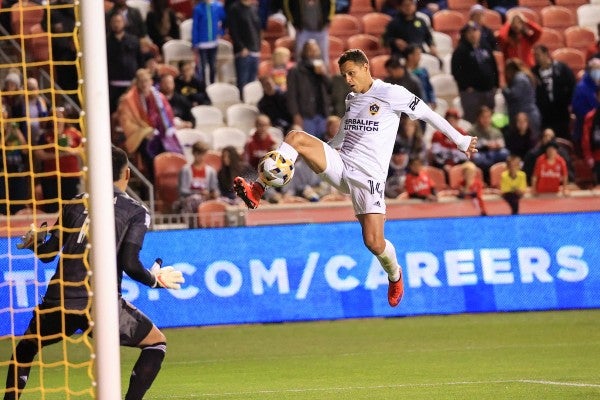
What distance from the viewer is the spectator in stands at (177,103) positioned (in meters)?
19.4

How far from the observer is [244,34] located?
20.8m

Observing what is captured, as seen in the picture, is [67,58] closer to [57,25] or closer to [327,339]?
[57,25]

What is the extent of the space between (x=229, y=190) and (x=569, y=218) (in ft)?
15.3

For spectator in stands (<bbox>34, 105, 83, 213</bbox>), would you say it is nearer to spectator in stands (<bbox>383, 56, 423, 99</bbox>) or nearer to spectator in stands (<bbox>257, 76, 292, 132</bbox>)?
spectator in stands (<bbox>257, 76, 292, 132</bbox>)

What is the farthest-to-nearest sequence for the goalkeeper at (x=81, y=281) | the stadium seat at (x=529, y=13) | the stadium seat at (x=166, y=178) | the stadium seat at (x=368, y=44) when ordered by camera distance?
the stadium seat at (x=529, y=13) → the stadium seat at (x=368, y=44) → the stadium seat at (x=166, y=178) → the goalkeeper at (x=81, y=281)

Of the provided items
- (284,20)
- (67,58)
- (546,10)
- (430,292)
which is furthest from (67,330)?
(546,10)

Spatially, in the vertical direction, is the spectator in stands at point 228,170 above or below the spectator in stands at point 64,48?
below

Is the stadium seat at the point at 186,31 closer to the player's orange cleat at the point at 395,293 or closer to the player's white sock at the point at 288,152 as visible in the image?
the player's orange cleat at the point at 395,293

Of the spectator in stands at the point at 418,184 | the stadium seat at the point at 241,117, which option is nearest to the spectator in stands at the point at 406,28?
the stadium seat at the point at 241,117

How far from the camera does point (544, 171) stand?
62.7ft

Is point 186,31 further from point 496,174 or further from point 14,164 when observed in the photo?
point 496,174

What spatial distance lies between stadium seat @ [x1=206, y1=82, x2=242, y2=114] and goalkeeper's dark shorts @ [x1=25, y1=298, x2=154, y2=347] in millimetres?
12766

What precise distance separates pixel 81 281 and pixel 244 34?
41.6ft

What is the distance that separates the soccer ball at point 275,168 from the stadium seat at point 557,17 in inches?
610
